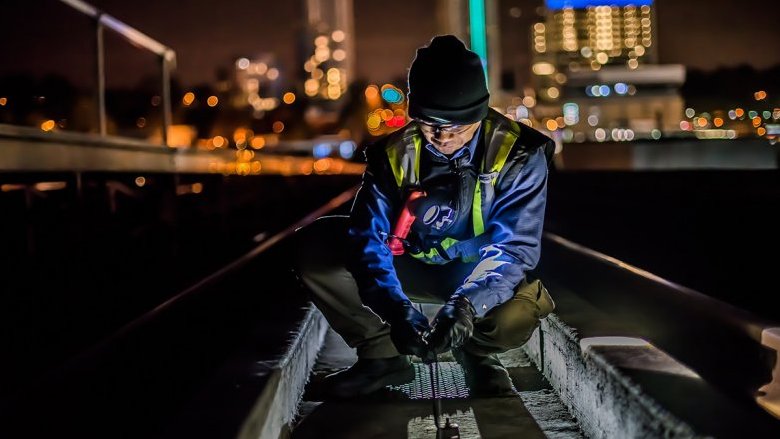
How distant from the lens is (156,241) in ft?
37.1

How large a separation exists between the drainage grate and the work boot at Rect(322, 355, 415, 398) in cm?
8

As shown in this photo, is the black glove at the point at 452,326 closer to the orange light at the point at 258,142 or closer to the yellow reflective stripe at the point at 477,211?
the yellow reflective stripe at the point at 477,211

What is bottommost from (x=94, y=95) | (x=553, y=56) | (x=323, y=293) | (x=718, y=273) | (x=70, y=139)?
(x=718, y=273)

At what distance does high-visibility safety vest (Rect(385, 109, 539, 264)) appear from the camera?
356 cm

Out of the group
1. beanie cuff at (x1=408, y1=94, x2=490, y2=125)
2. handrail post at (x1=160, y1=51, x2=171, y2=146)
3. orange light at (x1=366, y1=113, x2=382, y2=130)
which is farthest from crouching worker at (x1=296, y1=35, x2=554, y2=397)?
orange light at (x1=366, y1=113, x2=382, y2=130)

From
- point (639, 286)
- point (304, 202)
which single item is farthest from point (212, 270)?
point (304, 202)

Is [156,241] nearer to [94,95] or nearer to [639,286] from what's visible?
[94,95]

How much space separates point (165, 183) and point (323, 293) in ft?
31.2

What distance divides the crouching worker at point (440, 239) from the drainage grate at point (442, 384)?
76mm

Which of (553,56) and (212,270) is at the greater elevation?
(553,56)

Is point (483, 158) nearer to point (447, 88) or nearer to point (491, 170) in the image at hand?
point (491, 170)

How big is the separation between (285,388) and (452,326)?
2.46 ft

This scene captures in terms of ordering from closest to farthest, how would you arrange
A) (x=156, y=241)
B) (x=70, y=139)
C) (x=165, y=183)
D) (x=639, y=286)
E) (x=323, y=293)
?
(x=323, y=293) → (x=639, y=286) → (x=70, y=139) → (x=156, y=241) → (x=165, y=183)

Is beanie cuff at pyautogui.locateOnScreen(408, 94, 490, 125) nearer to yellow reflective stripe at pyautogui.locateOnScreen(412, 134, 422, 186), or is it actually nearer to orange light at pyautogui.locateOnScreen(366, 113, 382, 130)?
yellow reflective stripe at pyautogui.locateOnScreen(412, 134, 422, 186)
